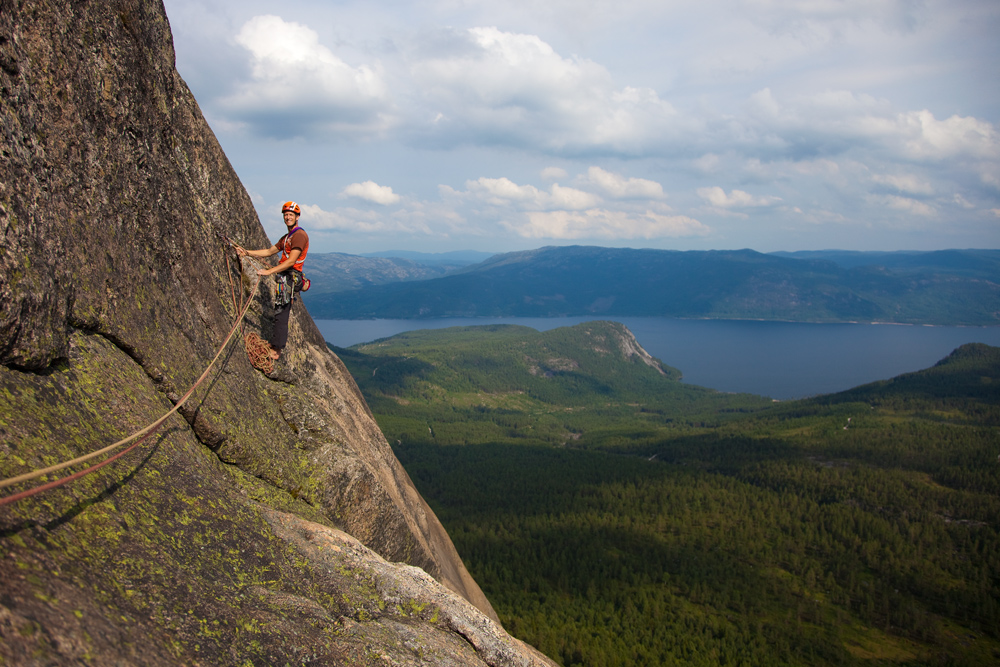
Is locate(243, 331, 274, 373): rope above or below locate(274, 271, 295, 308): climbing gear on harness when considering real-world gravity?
below

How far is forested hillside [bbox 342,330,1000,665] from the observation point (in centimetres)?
7044

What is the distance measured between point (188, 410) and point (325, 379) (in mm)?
7177

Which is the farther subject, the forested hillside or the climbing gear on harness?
the forested hillside

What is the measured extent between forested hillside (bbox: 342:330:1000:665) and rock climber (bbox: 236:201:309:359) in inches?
2275

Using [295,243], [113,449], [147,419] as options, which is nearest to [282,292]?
[295,243]

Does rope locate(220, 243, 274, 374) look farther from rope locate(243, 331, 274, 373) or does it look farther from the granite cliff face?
the granite cliff face

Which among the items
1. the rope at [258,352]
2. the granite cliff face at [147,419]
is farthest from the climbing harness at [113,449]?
the granite cliff face at [147,419]

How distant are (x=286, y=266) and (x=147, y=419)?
612 centimetres

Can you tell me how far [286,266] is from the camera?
15.3 m

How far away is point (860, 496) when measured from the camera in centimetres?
10831

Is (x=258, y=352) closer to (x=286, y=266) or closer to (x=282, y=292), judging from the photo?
(x=282, y=292)

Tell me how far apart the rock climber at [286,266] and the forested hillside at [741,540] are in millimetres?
57777

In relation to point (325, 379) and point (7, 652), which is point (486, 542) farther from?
point (7, 652)

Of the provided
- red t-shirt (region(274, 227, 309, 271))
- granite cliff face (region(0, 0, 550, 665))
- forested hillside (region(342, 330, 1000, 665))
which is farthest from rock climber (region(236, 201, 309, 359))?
forested hillside (region(342, 330, 1000, 665))
